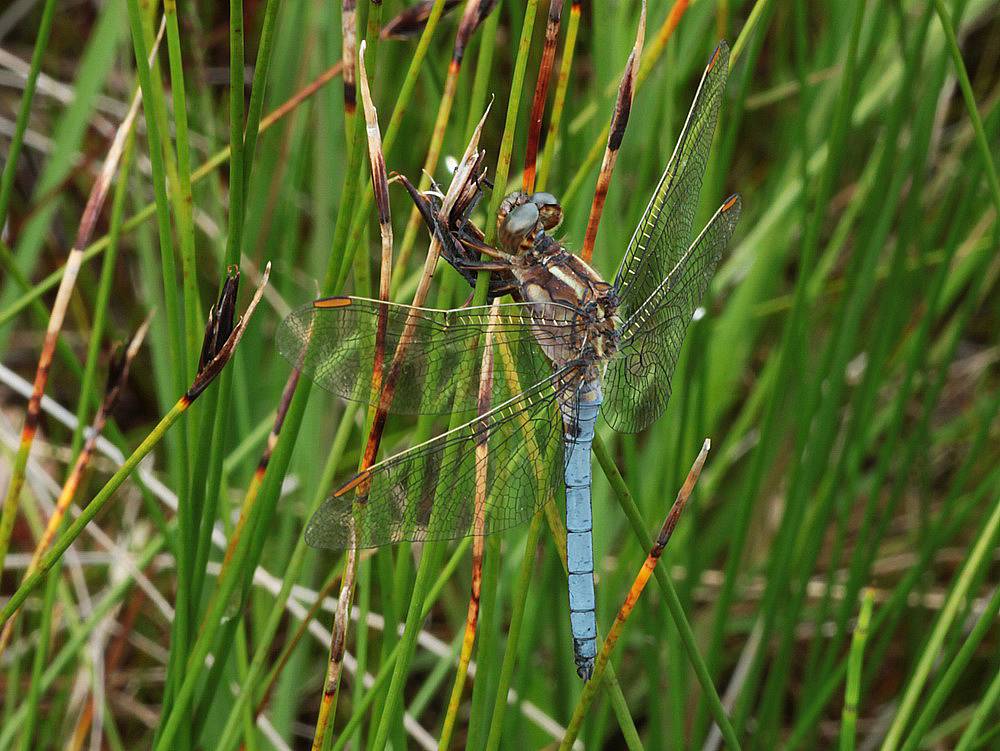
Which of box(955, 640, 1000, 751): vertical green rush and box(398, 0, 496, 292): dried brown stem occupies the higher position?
box(398, 0, 496, 292): dried brown stem

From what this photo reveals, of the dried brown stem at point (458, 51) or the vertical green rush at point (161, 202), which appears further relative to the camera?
the dried brown stem at point (458, 51)

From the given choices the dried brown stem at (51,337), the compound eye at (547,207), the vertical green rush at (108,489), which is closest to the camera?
the vertical green rush at (108,489)

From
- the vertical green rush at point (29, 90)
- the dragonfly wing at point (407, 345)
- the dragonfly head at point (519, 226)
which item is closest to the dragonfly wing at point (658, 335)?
the dragonfly wing at point (407, 345)

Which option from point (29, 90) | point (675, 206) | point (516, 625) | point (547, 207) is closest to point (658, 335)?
point (675, 206)

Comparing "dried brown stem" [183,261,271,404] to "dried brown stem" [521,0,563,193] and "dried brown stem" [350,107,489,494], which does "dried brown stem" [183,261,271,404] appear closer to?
"dried brown stem" [350,107,489,494]

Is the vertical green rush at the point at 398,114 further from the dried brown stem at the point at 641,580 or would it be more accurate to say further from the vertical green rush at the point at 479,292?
the dried brown stem at the point at 641,580

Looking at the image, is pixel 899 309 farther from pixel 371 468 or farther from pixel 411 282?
pixel 371 468

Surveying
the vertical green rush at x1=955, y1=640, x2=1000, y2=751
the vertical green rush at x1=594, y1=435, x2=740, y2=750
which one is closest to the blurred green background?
the vertical green rush at x1=955, y1=640, x2=1000, y2=751
